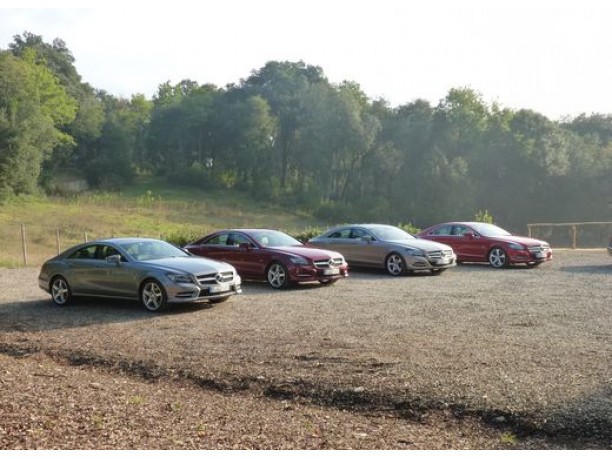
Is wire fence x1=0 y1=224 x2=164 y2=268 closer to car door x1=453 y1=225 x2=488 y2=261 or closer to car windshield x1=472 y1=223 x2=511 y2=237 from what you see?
car door x1=453 y1=225 x2=488 y2=261

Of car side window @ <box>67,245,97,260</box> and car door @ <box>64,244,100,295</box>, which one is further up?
car side window @ <box>67,245,97,260</box>

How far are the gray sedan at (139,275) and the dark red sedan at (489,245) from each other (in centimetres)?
1049

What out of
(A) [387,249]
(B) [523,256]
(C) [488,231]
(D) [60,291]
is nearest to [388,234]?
(A) [387,249]

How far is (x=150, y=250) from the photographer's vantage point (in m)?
14.1

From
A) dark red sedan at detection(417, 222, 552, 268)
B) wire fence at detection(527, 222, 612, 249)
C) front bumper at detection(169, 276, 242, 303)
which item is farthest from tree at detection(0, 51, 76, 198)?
front bumper at detection(169, 276, 242, 303)

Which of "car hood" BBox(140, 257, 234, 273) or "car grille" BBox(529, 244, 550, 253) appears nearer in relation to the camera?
"car hood" BBox(140, 257, 234, 273)

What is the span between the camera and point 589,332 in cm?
982

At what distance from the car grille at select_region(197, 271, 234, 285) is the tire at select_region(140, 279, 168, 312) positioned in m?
0.75

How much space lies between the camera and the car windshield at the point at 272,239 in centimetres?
1725

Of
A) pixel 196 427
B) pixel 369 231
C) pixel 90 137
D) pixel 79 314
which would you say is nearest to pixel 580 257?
pixel 369 231

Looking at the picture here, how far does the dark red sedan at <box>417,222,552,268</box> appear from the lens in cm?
2089

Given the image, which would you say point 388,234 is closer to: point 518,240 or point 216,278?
point 518,240

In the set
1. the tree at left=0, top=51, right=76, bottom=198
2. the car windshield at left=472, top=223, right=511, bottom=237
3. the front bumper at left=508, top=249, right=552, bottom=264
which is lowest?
the front bumper at left=508, top=249, right=552, bottom=264

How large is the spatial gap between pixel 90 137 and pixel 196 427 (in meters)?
76.9
